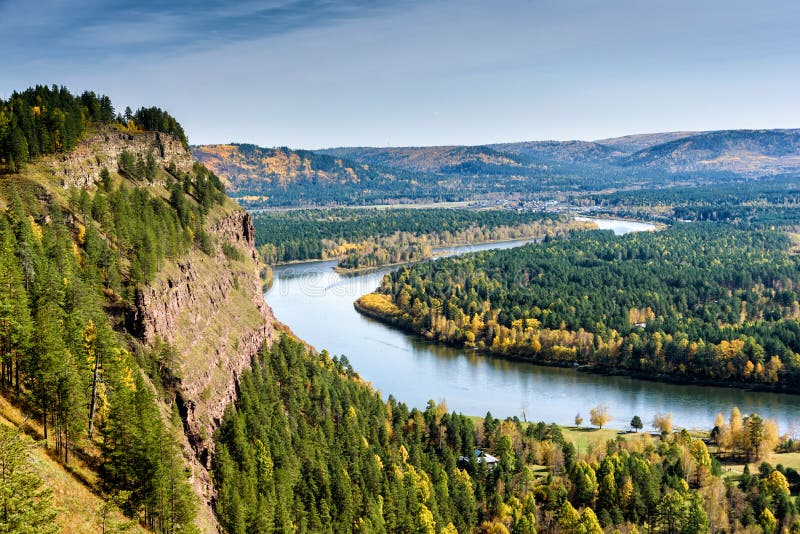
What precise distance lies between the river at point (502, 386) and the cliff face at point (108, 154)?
3215 cm

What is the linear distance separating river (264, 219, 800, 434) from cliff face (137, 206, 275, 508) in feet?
76.1

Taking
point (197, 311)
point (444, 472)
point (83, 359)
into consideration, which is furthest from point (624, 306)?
point (83, 359)

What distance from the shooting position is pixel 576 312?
10369 cm

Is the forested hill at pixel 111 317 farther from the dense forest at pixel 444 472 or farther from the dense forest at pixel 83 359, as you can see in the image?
the dense forest at pixel 444 472

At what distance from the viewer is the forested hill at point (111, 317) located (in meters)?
27.1

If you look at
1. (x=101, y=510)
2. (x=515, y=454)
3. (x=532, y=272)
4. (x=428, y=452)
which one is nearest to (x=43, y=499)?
(x=101, y=510)

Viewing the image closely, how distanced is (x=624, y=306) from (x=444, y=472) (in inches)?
2555

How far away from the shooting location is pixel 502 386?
263ft

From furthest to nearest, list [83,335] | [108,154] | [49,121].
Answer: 1. [108,154]
2. [49,121]
3. [83,335]

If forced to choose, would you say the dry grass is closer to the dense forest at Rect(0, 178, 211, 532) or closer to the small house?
the dense forest at Rect(0, 178, 211, 532)

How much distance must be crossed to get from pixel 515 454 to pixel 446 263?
85.5 meters

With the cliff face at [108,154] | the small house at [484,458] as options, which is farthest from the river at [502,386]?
the cliff face at [108,154]

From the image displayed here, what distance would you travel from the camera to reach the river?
71.9m

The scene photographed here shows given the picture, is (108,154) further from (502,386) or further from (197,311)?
(502,386)
